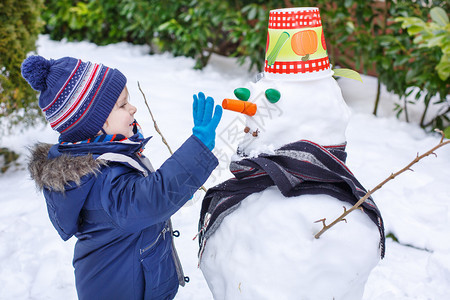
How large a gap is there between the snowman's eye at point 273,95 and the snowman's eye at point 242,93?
0.08m

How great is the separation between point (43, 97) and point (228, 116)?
2520mm

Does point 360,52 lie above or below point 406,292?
above

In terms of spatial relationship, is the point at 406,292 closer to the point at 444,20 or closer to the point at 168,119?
the point at 444,20

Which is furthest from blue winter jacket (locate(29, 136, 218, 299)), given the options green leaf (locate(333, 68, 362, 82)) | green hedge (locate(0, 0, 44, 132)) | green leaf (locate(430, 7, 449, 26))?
green leaf (locate(430, 7, 449, 26))

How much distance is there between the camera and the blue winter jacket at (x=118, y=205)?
1269 millimetres

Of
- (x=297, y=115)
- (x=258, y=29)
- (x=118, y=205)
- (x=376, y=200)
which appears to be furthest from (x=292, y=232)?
(x=258, y=29)

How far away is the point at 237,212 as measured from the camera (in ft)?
4.58

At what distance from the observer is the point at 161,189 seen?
125 cm

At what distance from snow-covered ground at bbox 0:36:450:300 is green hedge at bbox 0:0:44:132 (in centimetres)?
52

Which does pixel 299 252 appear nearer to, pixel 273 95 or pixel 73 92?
pixel 273 95

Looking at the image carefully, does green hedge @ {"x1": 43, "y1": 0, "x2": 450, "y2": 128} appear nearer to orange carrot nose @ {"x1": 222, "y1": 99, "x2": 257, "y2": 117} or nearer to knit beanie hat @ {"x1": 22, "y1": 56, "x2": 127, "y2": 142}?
orange carrot nose @ {"x1": 222, "y1": 99, "x2": 257, "y2": 117}

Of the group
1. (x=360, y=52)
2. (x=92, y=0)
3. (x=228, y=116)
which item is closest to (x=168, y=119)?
(x=228, y=116)

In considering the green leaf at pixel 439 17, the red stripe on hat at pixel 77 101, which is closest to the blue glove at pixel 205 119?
the red stripe on hat at pixel 77 101

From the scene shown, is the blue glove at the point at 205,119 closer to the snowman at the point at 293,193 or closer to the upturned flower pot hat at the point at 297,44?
the snowman at the point at 293,193
